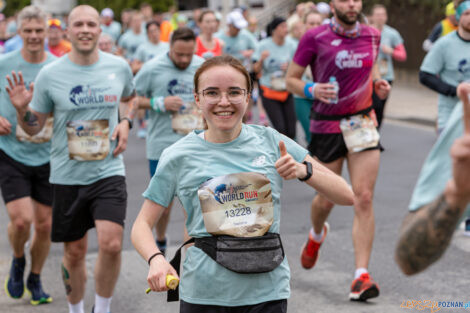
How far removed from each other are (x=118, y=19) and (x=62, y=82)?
39291 mm

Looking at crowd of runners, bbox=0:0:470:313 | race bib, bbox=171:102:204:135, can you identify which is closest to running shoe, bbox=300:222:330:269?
crowd of runners, bbox=0:0:470:313

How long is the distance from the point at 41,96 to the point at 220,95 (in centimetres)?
232

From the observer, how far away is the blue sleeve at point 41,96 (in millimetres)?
5312

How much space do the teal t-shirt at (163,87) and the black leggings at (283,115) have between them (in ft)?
12.2

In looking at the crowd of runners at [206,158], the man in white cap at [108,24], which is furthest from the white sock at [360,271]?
the man in white cap at [108,24]

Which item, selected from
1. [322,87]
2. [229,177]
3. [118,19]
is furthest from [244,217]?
[118,19]

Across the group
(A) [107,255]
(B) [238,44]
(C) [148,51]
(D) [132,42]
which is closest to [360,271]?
(A) [107,255]

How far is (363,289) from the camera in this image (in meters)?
5.60

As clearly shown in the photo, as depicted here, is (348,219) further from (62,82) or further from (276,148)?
(276,148)

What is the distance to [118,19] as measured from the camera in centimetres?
4369

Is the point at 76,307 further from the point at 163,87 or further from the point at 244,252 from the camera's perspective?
the point at 244,252

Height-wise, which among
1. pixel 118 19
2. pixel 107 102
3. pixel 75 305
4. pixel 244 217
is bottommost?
pixel 118 19

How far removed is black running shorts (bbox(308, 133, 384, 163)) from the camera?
6.07 metres

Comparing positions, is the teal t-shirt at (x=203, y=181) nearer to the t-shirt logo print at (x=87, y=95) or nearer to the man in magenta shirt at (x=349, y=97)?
the t-shirt logo print at (x=87, y=95)
